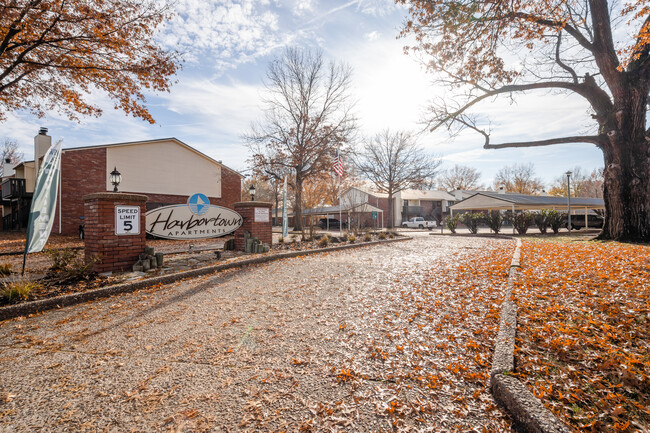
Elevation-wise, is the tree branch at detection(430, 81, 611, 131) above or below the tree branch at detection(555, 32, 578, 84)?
below

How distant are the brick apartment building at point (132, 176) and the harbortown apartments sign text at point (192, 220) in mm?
10252

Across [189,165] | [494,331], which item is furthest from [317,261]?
[189,165]

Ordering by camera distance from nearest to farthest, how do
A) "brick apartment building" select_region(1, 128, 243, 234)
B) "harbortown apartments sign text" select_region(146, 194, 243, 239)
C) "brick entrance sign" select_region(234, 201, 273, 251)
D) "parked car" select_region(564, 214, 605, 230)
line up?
"harbortown apartments sign text" select_region(146, 194, 243, 239)
"brick entrance sign" select_region(234, 201, 273, 251)
"brick apartment building" select_region(1, 128, 243, 234)
"parked car" select_region(564, 214, 605, 230)

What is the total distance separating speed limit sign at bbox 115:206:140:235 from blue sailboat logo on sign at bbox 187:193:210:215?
1.69m

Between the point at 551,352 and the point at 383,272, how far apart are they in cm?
418

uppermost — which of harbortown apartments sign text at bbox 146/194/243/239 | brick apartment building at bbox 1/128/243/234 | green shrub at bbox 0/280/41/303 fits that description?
brick apartment building at bbox 1/128/243/234

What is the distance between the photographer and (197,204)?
27.1 ft

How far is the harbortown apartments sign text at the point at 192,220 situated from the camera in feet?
24.8

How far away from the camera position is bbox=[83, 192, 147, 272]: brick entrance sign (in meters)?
6.00

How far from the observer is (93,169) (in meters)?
17.2

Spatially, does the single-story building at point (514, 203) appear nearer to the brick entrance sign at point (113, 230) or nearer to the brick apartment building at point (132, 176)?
the brick apartment building at point (132, 176)

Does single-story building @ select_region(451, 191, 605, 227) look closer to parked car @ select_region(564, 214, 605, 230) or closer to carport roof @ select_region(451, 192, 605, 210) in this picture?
carport roof @ select_region(451, 192, 605, 210)

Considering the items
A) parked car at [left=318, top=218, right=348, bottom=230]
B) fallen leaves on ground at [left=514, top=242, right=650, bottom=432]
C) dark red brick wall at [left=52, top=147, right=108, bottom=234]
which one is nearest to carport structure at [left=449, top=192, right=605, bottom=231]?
parked car at [left=318, top=218, right=348, bottom=230]

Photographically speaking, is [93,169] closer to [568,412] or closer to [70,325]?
[70,325]
